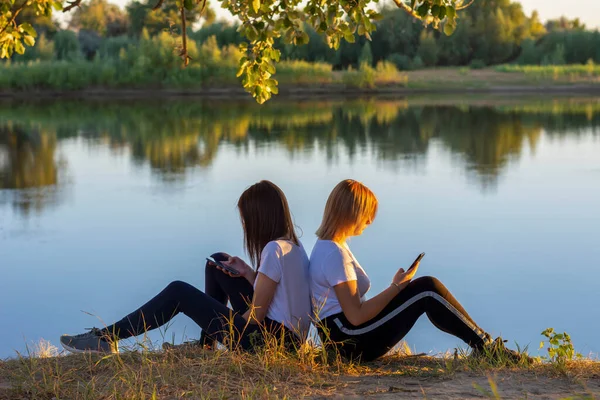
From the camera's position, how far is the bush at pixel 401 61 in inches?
1597

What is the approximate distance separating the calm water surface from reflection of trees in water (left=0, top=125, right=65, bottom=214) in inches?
1.5

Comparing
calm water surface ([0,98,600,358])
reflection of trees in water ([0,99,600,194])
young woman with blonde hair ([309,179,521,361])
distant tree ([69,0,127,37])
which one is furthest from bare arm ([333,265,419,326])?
distant tree ([69,0,127,37])

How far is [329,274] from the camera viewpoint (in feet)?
10.7

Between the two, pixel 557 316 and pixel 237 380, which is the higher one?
pixel 237 380

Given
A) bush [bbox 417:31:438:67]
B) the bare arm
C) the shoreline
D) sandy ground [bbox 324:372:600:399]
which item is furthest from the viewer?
bush [bbox 417:31:438:67]

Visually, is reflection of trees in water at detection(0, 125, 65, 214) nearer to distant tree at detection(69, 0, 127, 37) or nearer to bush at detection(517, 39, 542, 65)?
bush at detection(517, 39, 542, 65)

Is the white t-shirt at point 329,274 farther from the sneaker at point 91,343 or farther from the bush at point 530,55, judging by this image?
the bush at point 530,55

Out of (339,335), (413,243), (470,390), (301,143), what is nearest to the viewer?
(470,390)

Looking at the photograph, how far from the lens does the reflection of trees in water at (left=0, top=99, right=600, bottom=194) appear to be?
1479cm

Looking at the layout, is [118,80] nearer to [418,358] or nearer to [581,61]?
[581,61]

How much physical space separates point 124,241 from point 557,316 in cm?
417

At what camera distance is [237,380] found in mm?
3166

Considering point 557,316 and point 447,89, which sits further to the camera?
point 447,89

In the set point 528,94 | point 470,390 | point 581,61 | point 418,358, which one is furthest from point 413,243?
point 581,61
